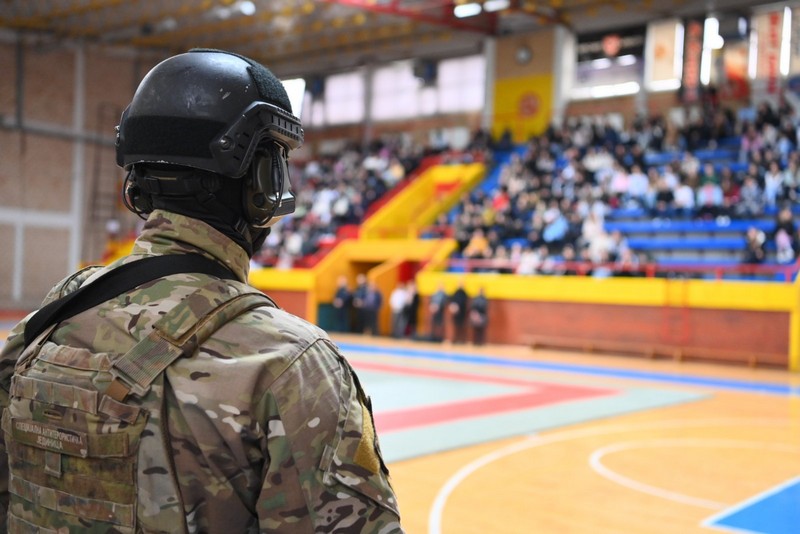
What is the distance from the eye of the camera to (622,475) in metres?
6.70

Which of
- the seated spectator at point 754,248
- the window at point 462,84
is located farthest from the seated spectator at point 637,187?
the window at point 462,84

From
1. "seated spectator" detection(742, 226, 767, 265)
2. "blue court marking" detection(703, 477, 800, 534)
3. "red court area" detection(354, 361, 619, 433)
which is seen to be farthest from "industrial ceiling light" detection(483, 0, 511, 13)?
"blue court marking" detection(703, 477, 800, 534)

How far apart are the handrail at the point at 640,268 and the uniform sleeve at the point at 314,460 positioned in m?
16.3

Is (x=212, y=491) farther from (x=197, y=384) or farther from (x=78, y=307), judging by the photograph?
(x=78, y=307)

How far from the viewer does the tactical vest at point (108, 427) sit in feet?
4.68

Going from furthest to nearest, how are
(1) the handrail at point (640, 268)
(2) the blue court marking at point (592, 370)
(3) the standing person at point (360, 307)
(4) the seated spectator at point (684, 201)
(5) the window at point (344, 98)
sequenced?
(5) the window at point (344, 98) → (3) the standing person at point (360, 307) → (4) the seated spectator at point (684, 201) → (1) the handrail at point (640, 268) → (2) the blue court marking at point (592, 370)

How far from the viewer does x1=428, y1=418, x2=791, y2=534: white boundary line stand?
18.1ft

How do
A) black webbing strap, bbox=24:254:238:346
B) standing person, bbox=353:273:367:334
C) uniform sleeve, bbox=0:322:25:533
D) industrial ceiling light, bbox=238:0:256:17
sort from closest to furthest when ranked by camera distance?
black webbing strap, bbox=24:254:238:346 < uniform sleeve, bbox=0:322:25:533 < standing person, bbox=353:273:367:334 < industrial ceiling light, bbox=238:0:256:17

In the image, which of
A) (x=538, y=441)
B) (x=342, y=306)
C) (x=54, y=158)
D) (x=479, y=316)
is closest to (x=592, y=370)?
(x=479, y=316)

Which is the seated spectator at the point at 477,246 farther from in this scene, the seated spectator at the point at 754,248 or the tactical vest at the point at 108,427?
the tactical vest at the point at 108,427

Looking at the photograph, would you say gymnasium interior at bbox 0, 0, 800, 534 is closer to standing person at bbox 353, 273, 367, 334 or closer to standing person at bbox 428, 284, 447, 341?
standing person at bbox 428, 284, 447, 341

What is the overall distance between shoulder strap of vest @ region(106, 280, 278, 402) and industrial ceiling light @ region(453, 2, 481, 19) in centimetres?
2654

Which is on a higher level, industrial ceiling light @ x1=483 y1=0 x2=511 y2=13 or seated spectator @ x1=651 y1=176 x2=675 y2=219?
industrial ceiling light @ x1=483 y1=0 x2=511 y2=13

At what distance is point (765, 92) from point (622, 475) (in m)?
20.5
